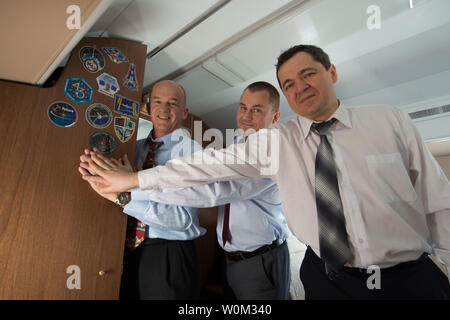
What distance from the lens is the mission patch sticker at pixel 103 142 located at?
1.35 m

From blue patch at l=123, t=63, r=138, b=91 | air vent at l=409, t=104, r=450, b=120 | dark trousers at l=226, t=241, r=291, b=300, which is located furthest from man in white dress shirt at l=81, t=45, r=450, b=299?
air vent at l=409, t=104, r=450, b=120

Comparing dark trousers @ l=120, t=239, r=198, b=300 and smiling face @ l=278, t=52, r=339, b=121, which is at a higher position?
smiling face @ l=278, t=52, r=339, b=121

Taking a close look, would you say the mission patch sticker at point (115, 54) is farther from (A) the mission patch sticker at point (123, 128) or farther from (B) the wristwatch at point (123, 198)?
(B) the wristwatch at point (123, 198)

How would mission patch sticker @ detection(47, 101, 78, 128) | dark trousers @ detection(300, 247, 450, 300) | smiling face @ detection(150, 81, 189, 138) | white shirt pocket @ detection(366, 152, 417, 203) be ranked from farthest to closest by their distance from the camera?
smiling face @ detection(150, 81, 189, 138) < mission patch sticker @ detection(47, 101, 78, 128) < white shirt pocket @ detection(366, 152, 417, 203) < dark trousers @ detection(300, 247, 450, 300)

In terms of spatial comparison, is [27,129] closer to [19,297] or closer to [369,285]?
[19,297]

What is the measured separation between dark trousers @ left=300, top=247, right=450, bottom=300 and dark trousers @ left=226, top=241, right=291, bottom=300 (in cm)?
56

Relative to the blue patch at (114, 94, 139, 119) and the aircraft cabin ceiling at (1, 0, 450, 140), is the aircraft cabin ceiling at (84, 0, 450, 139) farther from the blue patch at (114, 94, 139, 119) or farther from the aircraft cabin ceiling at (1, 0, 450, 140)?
the blue patch at (114, 94, 139, 119)

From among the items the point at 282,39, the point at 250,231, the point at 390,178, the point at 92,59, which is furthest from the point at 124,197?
the point at 282,39

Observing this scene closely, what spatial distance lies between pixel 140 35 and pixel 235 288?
1.88 meters

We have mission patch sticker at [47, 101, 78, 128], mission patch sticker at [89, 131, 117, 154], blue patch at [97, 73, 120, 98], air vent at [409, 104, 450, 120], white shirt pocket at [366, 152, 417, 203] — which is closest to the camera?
white shirt pocket at [366, 152, 417, 203]

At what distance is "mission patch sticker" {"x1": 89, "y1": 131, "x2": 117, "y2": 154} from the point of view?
1352 mm

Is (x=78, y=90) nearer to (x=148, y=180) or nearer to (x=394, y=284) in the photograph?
(x=148, y=180)

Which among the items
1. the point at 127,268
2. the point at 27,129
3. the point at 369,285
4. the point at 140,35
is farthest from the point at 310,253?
the point at 140,35

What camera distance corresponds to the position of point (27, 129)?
3.80 ft
